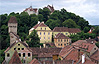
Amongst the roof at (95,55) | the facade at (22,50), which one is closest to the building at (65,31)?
the roof at (95,55)

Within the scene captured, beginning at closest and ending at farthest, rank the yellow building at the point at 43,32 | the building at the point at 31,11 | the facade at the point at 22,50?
the facade at the point at 22,50 → the yellow building at the point at 43,32 → the building at the point at 31,11

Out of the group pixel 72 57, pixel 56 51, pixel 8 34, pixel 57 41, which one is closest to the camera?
pixel 72 57

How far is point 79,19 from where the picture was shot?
305 ft

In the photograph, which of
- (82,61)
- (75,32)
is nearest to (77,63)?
(82,61)

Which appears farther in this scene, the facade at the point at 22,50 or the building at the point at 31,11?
the building at the point at 31,11

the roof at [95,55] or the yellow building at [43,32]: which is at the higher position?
the yellow building at [43,32]

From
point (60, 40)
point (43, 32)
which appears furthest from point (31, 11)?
point (60, 40)

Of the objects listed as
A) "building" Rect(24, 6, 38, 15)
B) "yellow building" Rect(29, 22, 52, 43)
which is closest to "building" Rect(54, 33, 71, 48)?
"yellow building" Rect(29, 22, 52, 43)

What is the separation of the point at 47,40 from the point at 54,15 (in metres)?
28.3

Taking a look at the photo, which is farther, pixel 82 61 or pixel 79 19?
pixel 79 19

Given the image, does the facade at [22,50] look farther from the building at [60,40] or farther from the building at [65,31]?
the building at [65,31]

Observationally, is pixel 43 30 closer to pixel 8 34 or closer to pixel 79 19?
pixel 8 34

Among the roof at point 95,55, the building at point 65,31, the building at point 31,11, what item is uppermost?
the building at point 31,11

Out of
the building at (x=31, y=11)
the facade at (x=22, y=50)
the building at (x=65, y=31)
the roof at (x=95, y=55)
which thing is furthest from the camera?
the building at (x=31, y=11)
